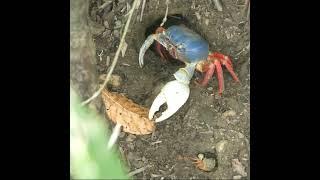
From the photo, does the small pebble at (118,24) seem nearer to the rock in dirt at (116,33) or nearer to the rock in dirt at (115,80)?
the rock in dirt at (116,33)

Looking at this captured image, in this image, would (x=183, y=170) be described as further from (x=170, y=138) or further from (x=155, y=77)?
(x=155, y=77)

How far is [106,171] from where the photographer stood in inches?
95.4

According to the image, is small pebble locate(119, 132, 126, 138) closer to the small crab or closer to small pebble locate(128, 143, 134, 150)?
small pebble locate(128, 143, 134, 150)

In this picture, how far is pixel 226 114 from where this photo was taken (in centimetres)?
245

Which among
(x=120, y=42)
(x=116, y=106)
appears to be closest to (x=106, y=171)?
(x=116, y=106)

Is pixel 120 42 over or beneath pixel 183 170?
over

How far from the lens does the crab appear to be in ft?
8.05

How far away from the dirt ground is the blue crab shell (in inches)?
1.1

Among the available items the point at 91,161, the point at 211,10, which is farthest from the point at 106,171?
the point at 211,10

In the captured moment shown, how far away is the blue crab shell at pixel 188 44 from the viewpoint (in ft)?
8.05

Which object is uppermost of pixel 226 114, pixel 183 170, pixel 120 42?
pixel 120 42

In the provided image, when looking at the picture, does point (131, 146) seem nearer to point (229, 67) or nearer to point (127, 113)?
point (127, 113)

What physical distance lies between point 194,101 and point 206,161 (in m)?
0.21

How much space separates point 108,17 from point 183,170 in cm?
58
